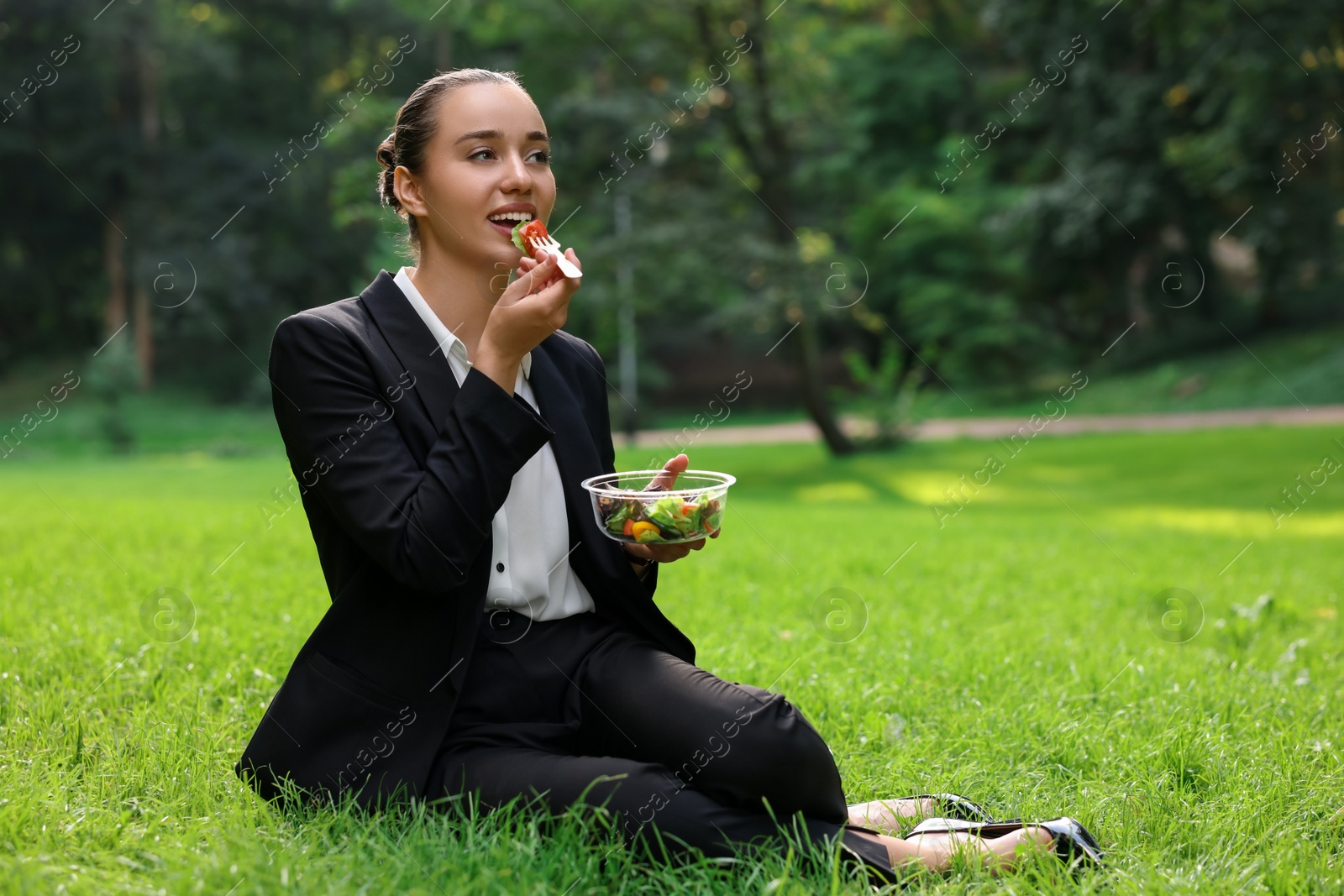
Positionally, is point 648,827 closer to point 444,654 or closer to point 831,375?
point 444,654

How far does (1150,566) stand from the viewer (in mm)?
7078

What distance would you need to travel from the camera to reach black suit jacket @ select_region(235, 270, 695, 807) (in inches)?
90.9

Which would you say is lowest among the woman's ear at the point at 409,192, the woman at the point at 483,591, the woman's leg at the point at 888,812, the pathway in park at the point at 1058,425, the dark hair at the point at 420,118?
the pathway in park at the point at 1058,425

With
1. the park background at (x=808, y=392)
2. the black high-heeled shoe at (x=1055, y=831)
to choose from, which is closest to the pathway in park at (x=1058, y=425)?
the park background at (x=808, y=392)

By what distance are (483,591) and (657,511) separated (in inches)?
16.7

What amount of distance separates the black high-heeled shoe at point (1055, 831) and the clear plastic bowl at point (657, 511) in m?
0.82

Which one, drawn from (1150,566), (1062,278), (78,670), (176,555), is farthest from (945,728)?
(1062,278)

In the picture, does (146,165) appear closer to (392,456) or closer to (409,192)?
(409,192)

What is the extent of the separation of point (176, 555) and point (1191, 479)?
1137 centimetres

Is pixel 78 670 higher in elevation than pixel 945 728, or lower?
higher

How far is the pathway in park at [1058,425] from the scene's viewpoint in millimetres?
17750

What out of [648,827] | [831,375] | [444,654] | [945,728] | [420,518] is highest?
[420,518]

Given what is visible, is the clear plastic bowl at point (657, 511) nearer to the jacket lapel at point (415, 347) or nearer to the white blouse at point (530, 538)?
the white blouse at point (530, 538)

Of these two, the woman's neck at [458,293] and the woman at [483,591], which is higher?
the woman's neck at [458,293]
